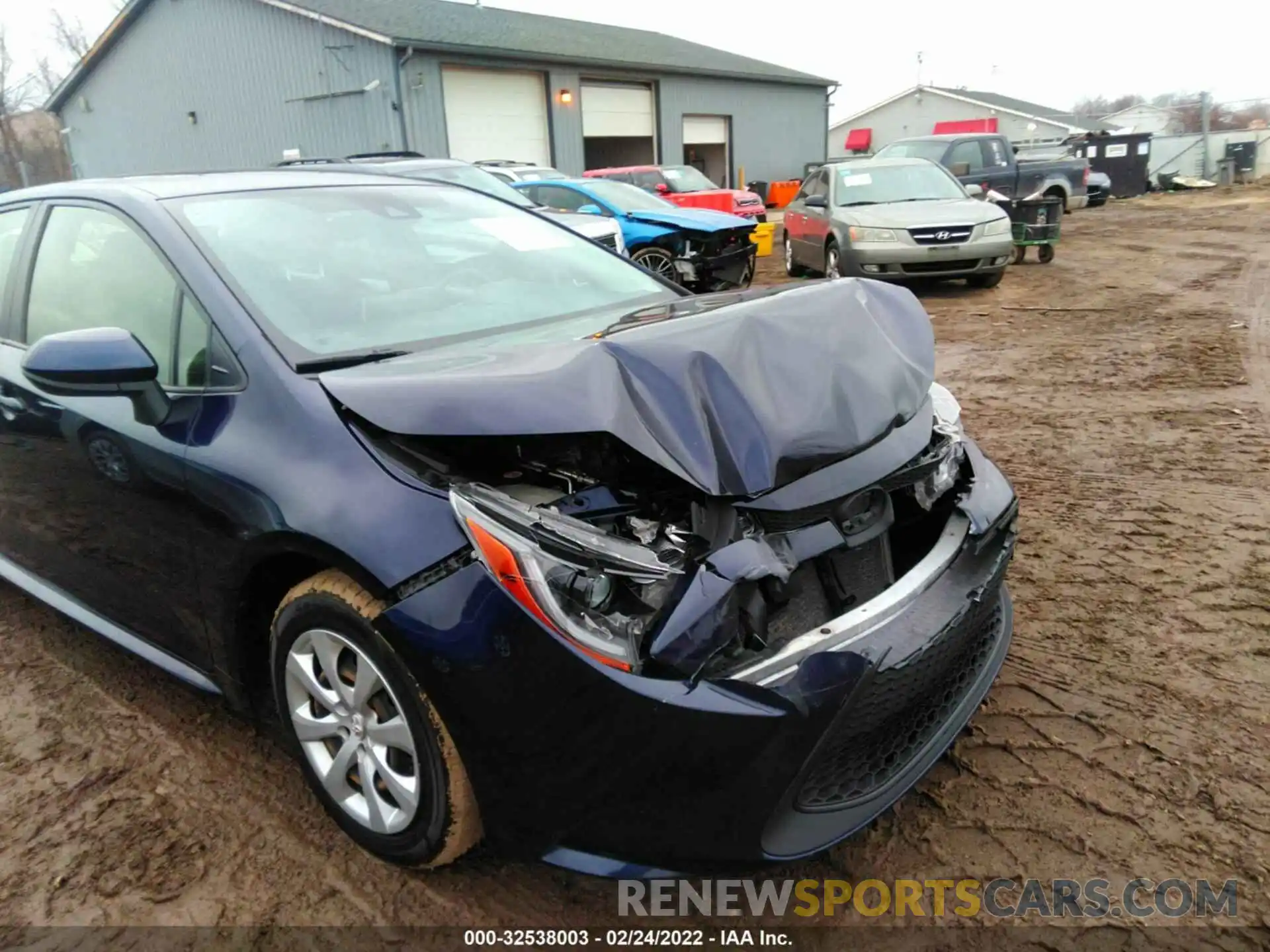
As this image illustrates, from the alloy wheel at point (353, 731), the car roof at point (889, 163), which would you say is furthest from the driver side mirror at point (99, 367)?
the car roof at point (889, 163)

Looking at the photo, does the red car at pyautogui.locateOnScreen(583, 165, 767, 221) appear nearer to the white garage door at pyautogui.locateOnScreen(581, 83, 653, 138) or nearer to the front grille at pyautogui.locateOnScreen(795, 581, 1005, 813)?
the white garage door at pyautogui.locateOnScreen(581, 83, 653, 138)

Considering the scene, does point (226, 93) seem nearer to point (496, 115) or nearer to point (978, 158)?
point (496, 115)

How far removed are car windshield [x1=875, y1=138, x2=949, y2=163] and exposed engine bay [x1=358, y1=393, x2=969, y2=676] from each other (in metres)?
13.7

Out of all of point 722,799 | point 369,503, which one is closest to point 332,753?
point 369,503

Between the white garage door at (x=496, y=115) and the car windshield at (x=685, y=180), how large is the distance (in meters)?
5.92

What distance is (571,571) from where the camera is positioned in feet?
5.80

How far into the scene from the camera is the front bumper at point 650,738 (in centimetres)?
168

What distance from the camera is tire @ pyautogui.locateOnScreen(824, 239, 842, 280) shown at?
9680 millimetres

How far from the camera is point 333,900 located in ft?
6.80

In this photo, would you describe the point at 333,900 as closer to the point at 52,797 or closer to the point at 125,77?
the point at 52,797

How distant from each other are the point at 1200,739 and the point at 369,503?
2.31 metres

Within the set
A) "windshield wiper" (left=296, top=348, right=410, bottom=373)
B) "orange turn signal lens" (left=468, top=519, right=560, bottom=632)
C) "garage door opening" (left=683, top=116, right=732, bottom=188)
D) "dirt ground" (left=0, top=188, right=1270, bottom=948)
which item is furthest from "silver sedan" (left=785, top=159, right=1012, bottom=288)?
"garage door opening" (left=683, top=116, right=732, bottom=188)

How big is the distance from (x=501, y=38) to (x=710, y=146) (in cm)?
973

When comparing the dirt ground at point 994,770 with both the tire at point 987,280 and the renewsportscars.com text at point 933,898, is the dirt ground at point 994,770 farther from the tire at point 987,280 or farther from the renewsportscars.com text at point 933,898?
the tire at point 987,280
